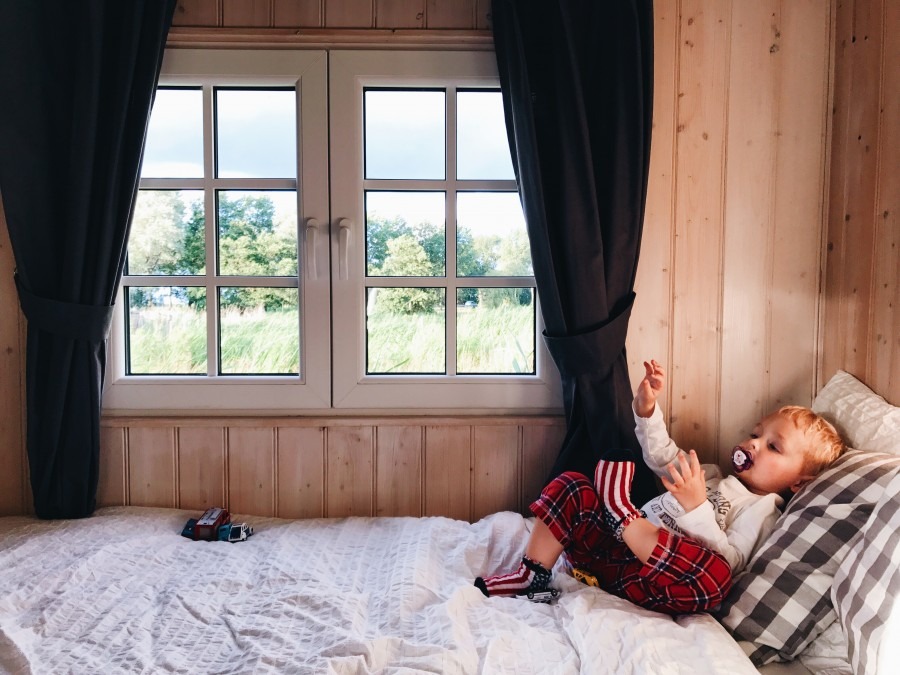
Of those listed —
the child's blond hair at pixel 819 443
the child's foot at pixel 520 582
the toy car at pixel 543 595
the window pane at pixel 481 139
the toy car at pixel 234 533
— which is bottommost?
the toy car at pixel 543 595

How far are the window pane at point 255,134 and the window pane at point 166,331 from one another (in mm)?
436

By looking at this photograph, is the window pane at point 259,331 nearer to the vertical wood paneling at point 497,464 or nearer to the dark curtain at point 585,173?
the vertical wood paneling at point 497,464

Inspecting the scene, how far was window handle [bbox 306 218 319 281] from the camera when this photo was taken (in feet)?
5.63

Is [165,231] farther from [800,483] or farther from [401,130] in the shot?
[800,483]

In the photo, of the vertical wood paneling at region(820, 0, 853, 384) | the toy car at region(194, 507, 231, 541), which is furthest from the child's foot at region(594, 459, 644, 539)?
the toy car at region(194, 507, 231, 541)

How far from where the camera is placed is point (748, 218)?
1.72 m

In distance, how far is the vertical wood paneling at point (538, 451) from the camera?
5.74ft

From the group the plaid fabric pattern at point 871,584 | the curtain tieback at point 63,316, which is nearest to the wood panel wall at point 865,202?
the plaid fabric pattern at point 871,584

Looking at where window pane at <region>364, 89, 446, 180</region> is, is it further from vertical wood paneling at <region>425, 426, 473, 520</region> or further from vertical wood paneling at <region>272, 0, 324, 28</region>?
vertical wood paneling at <region>425, 426, 473, 520</region>

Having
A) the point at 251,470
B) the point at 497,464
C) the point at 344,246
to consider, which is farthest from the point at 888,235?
the point at 251,470

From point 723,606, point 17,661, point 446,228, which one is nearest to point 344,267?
point 446,228

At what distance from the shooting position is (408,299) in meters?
1.80

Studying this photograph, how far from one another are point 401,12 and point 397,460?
1.39m

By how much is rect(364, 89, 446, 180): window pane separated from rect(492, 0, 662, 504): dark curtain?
26 cm
